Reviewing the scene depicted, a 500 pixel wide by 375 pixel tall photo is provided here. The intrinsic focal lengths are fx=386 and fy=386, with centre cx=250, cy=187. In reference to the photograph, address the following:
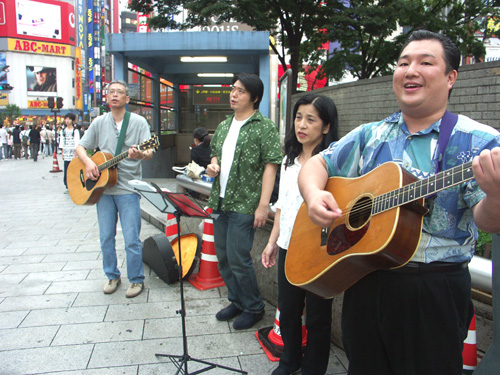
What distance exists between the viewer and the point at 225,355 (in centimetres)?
289

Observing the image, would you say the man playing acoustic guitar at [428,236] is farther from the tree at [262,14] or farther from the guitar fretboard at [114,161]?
the tree at [262,14]

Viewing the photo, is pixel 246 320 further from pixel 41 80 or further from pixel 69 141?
pixel 41 80

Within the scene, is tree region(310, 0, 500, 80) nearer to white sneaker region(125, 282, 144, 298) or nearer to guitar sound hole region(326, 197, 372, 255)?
white sneaker region(125, 282, 144, 298)

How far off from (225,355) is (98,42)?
51809 millimetres

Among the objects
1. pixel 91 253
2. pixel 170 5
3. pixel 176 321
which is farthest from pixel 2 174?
Answer: pixel 176 321

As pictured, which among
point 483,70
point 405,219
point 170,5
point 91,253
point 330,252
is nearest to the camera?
point 405,219

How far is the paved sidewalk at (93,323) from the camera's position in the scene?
2787mm

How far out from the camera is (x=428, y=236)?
142 centimetres

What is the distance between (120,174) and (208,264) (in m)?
1.34

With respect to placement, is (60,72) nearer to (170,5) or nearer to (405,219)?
(170,5)

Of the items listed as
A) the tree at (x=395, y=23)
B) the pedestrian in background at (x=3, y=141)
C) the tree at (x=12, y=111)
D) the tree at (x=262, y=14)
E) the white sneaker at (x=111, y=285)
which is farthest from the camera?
the tree at (x=12, y=111)

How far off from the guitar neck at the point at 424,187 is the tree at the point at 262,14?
11.2 meters

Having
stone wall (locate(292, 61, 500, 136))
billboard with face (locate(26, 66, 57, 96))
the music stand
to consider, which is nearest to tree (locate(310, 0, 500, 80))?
stone wall (locate(292, 61, 500, 136))

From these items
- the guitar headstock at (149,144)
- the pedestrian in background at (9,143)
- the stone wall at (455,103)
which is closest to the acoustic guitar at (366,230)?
the stone wall at (455,103)
